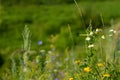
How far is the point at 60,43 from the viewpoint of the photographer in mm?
13180

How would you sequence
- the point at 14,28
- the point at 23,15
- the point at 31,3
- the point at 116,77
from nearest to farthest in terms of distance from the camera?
the point at 116,77 → the point at 14,28 → the point at 23,15 → the point at 31,3

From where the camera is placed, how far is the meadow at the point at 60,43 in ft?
10.3

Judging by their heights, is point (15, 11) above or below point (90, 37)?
below

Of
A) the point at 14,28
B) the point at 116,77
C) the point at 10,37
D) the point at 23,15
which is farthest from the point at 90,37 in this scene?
the point at 23,15

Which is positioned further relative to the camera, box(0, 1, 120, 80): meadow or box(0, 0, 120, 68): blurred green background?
box(0, 0, 120, 68): blurred green background

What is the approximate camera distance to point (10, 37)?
17.1 metres

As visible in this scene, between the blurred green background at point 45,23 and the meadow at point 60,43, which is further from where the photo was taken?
the blurred green background at point 45,23

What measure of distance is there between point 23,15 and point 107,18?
4.64 metres

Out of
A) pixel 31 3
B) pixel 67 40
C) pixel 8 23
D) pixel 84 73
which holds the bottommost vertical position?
pixel 31 3

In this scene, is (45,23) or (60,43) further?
(45,23)

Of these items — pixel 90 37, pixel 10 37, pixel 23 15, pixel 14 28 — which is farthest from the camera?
pixel 23 15

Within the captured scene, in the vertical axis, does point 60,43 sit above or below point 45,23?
above

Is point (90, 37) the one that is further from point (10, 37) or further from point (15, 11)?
point (15, 11)

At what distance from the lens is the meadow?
3.12 m
